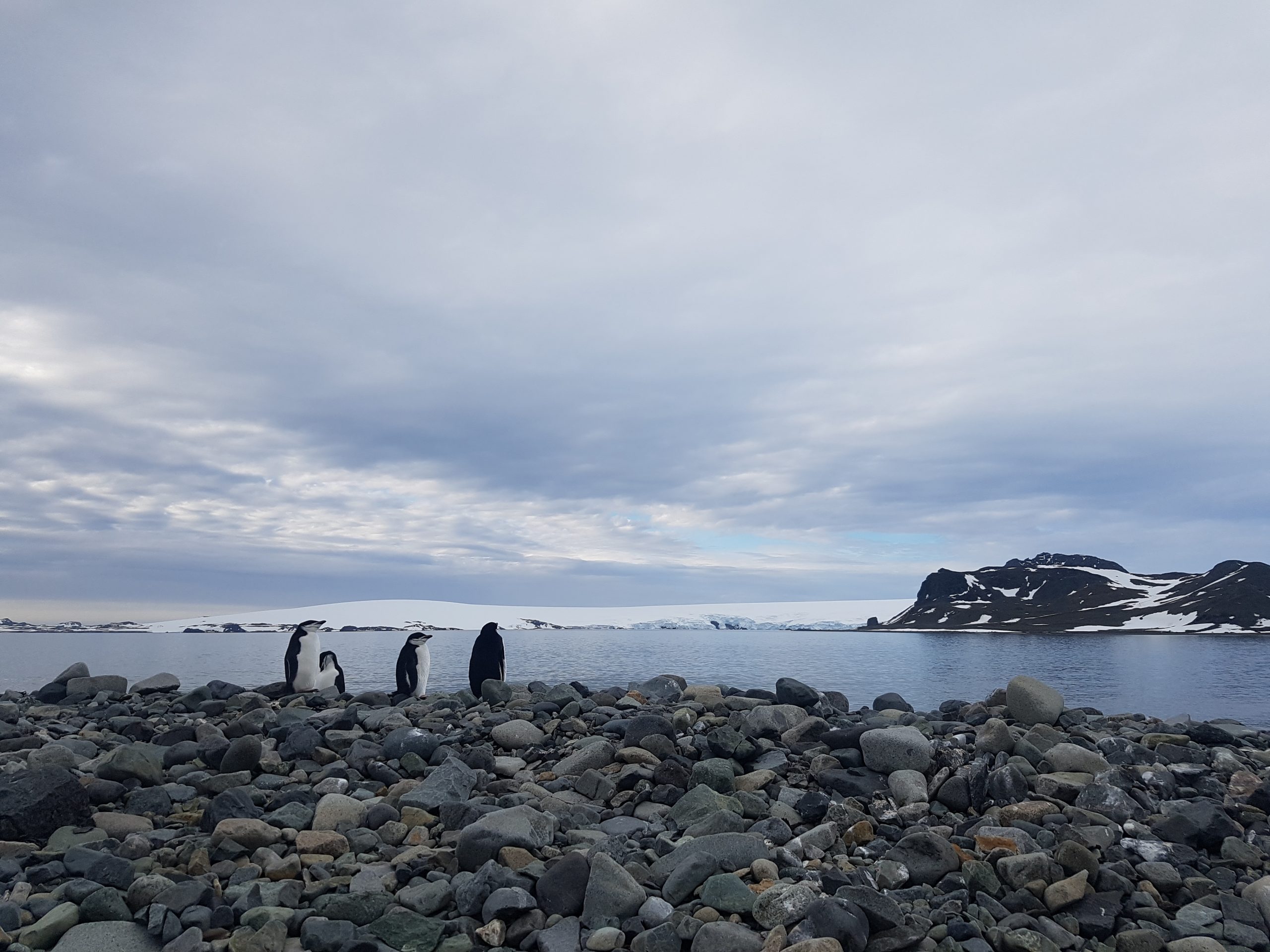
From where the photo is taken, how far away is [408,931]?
5727 mm

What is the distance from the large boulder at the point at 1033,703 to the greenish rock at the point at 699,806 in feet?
16.4

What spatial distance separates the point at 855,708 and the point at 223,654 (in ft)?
161

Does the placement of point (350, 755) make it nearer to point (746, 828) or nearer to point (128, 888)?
point (128, 888)

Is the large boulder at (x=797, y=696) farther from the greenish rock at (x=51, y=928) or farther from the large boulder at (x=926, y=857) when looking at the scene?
the greenish rock at (x=51, y=928)

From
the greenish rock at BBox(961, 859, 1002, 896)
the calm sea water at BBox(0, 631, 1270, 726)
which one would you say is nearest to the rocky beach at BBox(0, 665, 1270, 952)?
the greenish rock at BBox(961, 859, 1002, 896)

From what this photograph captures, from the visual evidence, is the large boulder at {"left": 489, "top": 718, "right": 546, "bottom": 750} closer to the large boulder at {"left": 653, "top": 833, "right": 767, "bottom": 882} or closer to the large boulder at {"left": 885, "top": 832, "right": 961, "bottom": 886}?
the large boulder at {"left": 653, "top": 833, "right": 767, "bottom": 882}

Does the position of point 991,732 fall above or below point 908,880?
above

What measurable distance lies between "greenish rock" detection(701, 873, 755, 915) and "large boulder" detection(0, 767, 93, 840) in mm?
6180

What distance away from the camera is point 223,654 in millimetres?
54656

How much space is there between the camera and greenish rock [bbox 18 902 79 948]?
569 cm

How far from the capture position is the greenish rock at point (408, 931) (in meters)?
5.63

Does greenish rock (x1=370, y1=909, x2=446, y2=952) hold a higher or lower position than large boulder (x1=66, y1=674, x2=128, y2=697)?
lower

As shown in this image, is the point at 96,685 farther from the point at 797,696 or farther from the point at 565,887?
the point at 565,887

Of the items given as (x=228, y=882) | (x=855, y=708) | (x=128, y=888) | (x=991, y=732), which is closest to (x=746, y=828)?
(x=991, y=732)
